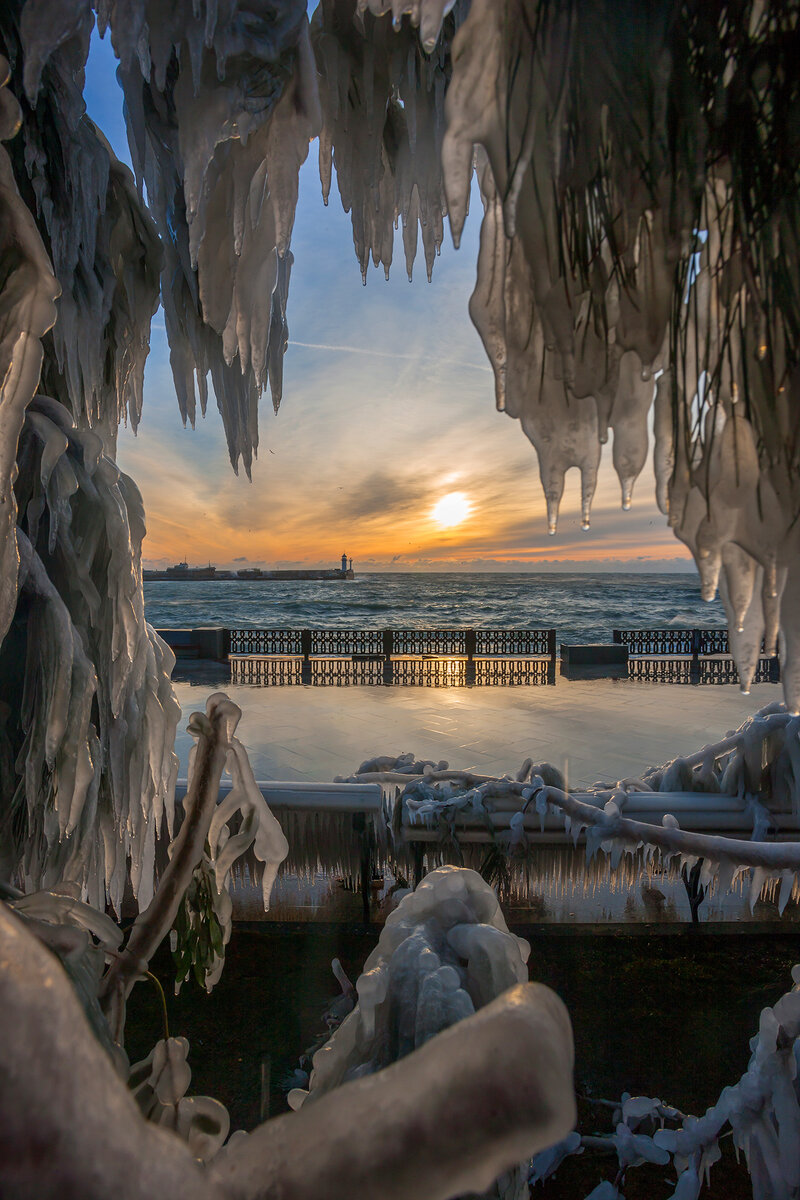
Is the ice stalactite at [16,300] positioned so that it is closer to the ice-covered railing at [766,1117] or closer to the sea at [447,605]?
the ice-covered railing at [766,1117]

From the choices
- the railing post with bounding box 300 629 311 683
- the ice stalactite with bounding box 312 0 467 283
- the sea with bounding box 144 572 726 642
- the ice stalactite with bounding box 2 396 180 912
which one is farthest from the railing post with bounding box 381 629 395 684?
the sea with bounding box 144 572 726 642

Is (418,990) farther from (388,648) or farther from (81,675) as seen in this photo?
(388,648)

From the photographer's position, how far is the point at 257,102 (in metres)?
1.06

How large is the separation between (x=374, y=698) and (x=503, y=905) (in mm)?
5072

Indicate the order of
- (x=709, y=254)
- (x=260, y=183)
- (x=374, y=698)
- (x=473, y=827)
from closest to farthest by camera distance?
(x=709, y=254)
(x=260, y=183)
(x=473, y=827)
(x=374, y=698)

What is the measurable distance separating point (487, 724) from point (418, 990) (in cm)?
618

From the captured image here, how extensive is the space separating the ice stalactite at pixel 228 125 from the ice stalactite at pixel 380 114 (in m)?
0.30

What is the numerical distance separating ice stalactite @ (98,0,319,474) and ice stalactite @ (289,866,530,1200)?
1627mm

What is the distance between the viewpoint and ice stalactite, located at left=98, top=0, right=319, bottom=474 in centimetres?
101

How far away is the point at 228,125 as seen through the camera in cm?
107

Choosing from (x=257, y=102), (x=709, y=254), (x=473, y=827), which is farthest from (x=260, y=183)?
(x=473, y=827)

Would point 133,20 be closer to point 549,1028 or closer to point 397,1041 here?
point 549,1028

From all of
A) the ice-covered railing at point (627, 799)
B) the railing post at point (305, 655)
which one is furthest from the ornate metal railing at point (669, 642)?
the ice-covered railing at point (627, 799)

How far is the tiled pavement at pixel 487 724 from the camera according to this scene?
5.57 metres
